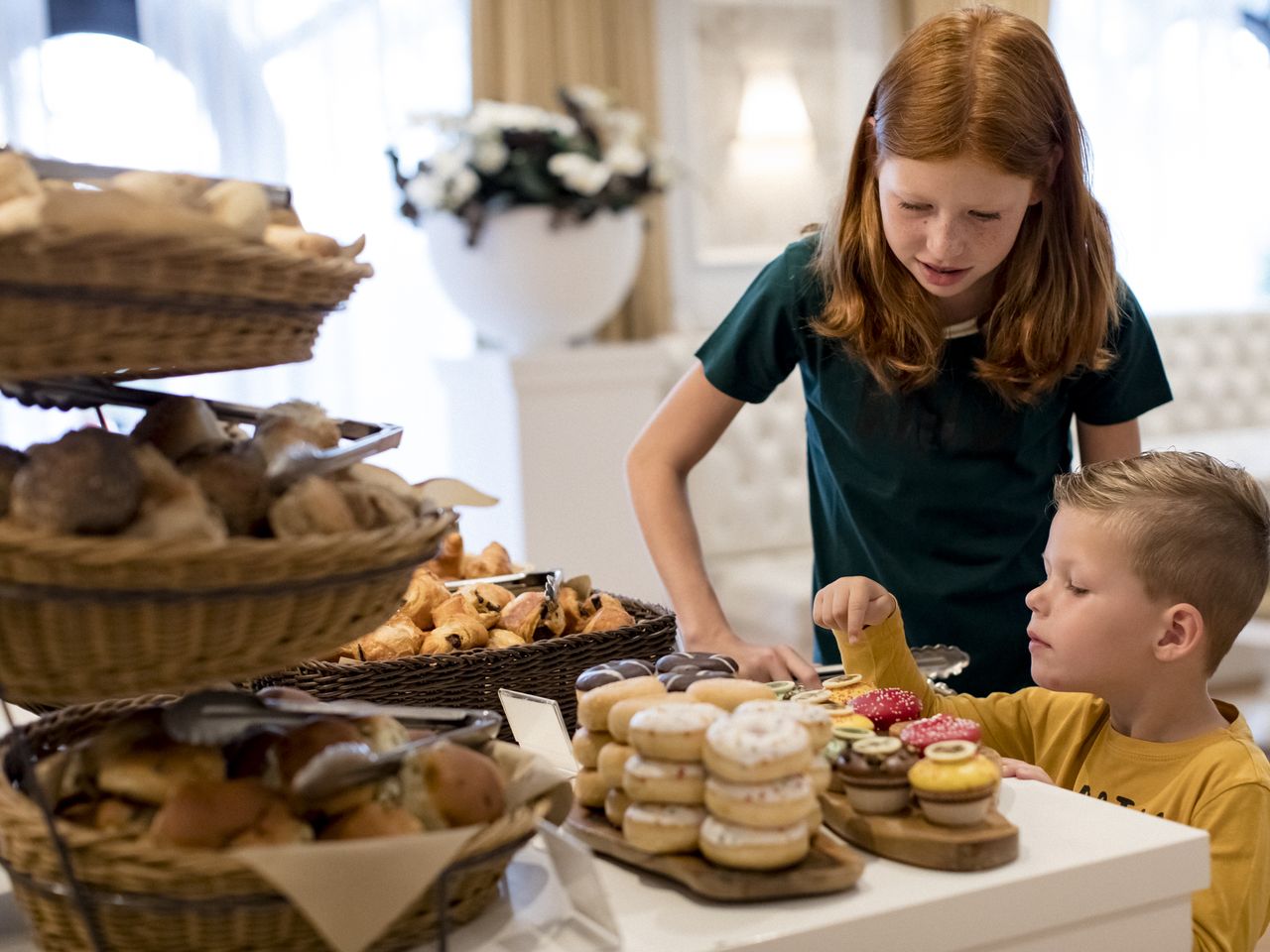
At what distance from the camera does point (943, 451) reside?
1828 mm

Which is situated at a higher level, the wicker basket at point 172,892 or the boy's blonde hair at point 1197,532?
the boy's blonde hair at point 1197,532

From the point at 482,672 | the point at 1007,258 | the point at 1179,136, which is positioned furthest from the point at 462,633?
the point at 1179,136

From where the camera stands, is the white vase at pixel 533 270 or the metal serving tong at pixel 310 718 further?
the white vase at pixel 533 270

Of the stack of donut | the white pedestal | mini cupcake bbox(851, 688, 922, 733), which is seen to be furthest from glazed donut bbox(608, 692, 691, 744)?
the white pedestal

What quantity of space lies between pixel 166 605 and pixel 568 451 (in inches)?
133

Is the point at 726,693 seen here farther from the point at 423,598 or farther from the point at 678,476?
the point at 678,476

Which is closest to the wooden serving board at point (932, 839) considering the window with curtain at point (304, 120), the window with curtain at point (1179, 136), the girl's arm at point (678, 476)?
the girl's arm at point (678, 476)

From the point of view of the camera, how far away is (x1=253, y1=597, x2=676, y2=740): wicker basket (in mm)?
1390

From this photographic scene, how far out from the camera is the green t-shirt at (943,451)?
1.82 meters

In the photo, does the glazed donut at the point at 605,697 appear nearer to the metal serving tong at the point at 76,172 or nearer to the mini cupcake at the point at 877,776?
the mini cupcake at the point at 877,776

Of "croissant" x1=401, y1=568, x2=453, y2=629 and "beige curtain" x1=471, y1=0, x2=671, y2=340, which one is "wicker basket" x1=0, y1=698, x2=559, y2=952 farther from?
"beige curtain" x1=471, y1=0, x2=671, y2=340

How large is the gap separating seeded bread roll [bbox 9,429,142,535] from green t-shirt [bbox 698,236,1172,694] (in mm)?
1153

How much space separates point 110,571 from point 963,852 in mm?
604

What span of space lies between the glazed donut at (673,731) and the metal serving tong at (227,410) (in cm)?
28
